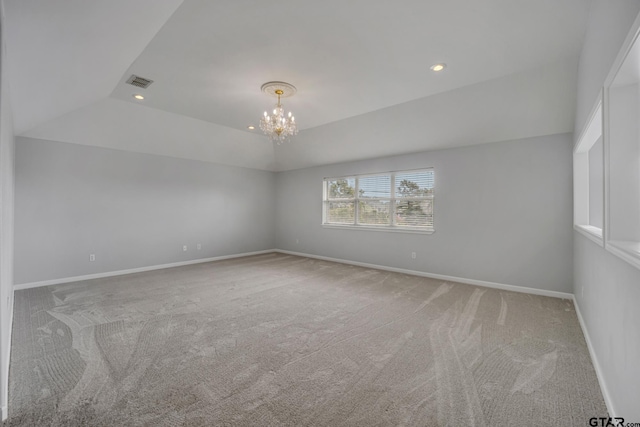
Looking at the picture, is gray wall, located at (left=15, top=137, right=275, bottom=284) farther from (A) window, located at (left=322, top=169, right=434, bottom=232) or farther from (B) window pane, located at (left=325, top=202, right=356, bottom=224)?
(A) window, located at (left=322, top=169, right=434, bottom=232)

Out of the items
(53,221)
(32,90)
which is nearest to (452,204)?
(32,90)

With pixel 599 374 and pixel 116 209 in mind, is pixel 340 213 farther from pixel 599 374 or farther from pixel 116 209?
pixel 599 374

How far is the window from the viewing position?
5.53m

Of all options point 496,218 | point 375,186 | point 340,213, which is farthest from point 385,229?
point 496,218

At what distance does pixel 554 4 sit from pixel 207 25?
3.03 meters

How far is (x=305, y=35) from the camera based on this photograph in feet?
8.84

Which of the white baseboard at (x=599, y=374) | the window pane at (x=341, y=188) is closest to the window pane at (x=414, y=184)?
the window pane at (x=341, y=188)

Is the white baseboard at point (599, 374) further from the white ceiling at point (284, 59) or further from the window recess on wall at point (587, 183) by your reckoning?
the white ceiling at point (284, 59)

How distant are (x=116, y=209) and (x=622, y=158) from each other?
6.93 meters

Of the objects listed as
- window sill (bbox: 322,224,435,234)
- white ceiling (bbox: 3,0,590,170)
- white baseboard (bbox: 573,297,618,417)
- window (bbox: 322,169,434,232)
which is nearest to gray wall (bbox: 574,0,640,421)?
white baseboard (bbox: 573,297,618,417)

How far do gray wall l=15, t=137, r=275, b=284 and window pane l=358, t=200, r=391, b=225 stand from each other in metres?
3.20

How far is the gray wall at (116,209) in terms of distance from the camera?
4.49 metres

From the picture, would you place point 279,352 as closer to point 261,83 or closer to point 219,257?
point 261,83

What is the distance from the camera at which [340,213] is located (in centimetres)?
700
